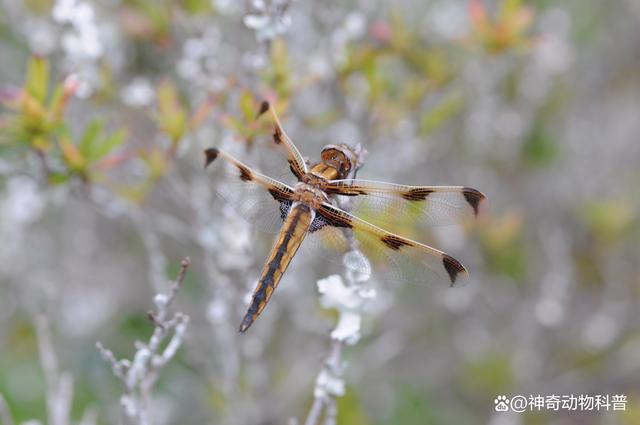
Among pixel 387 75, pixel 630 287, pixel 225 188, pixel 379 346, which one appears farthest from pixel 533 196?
pixel 225 188

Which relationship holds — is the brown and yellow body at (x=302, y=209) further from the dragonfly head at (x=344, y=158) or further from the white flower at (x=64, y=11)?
the white flower at (x=64, y=11)

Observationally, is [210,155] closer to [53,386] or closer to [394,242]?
[394,242]

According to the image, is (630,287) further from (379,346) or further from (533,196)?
(379,346)

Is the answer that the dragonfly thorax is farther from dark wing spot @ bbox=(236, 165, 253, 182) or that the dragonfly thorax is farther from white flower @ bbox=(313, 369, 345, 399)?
white flower @ bbox=(313, 369, 345, 399)

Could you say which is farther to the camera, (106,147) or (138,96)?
(138,96)

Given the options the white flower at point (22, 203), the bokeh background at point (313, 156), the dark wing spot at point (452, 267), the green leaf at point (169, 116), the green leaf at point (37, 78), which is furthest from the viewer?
the white flower at point (22, 203)

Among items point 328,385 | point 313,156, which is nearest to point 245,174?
point 328,385

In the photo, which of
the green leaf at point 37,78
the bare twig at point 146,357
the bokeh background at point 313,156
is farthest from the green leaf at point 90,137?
the bare twig at point 146,357

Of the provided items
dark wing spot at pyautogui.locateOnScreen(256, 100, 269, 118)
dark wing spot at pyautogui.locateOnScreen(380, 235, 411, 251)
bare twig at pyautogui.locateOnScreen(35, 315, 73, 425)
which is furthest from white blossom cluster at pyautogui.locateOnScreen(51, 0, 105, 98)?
dark wing spot at pyautogui.locateOnScreen(380, 235, 411, 251)
